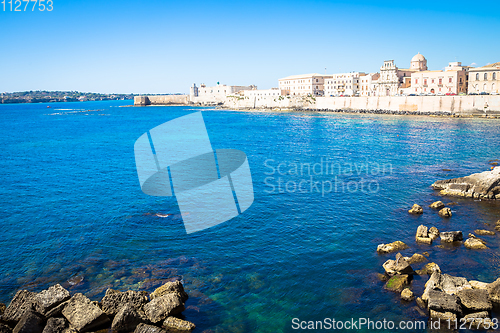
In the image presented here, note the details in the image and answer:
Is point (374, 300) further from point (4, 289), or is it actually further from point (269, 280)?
point (4, 289)

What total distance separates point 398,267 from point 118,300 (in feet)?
31.2

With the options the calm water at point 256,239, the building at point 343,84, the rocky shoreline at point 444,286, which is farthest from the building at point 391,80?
the rocky shoreline at point 444,286

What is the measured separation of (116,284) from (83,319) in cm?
252

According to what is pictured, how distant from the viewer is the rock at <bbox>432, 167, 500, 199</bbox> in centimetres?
2191

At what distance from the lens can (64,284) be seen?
43.5 ft

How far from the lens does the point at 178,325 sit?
35.1 ft

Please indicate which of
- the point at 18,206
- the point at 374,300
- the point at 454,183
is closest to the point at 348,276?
the point at 374,300

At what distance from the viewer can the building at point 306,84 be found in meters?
111

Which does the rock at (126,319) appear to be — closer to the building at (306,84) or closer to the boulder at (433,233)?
the boulder at (433,233)

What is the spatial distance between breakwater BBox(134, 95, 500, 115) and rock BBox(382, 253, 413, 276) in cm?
6180

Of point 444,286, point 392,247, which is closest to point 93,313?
point 444,286

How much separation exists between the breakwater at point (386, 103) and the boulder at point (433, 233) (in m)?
57.5

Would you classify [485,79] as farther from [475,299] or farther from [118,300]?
[118,300]

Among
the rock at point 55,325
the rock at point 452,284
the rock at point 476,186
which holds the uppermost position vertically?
the rock at point 476,186
